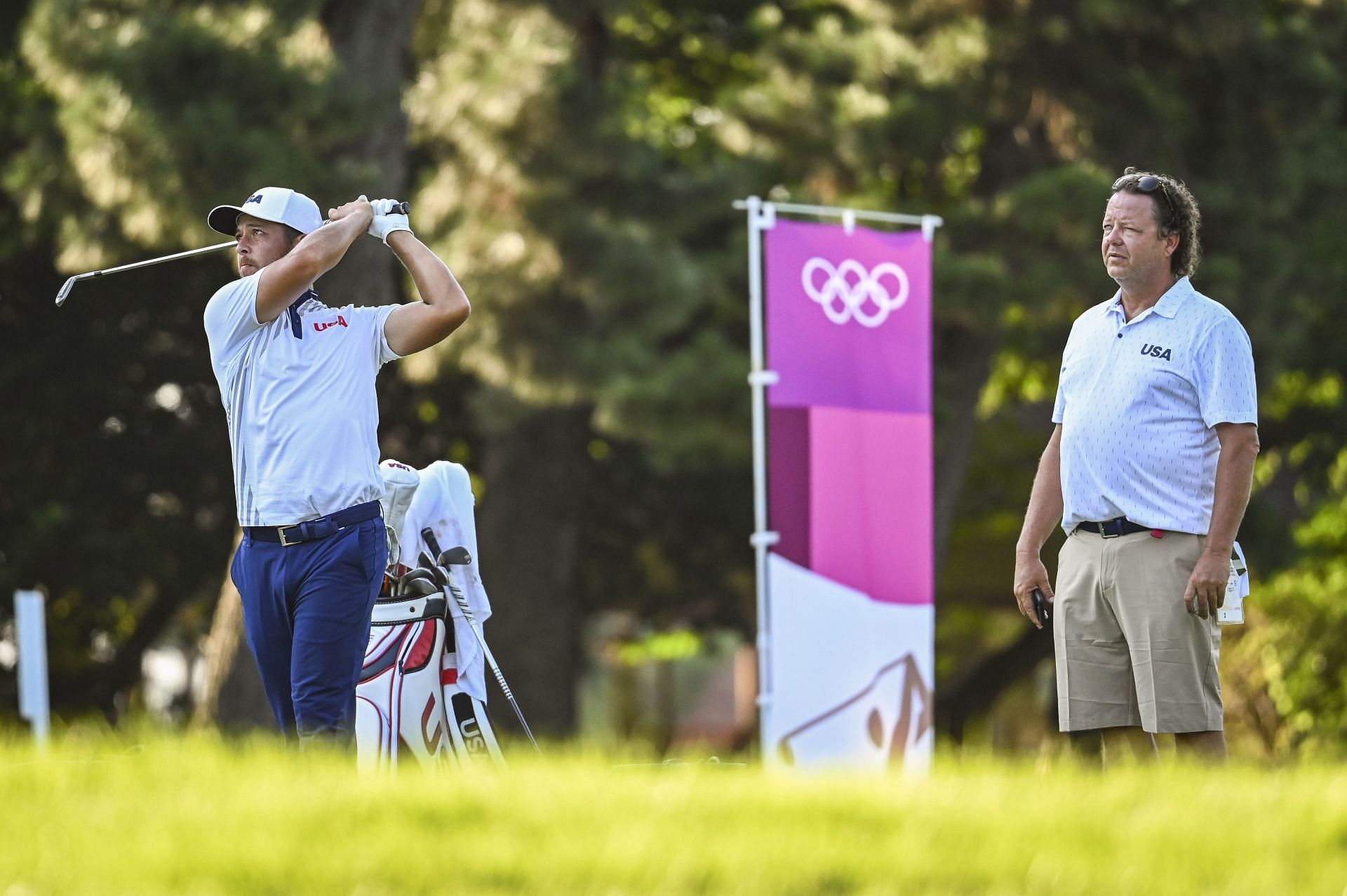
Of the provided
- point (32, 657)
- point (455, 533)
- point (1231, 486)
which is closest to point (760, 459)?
point (455, 533)

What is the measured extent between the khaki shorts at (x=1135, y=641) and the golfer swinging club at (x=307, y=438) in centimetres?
189

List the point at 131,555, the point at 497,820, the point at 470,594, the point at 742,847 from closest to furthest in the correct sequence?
1. the point at 742,847
2. the point at 497,820
3. the point at 470,594
4. the point at 131,555

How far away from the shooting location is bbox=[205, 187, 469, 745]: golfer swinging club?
5.23 m

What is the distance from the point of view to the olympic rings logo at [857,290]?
905 centimetres

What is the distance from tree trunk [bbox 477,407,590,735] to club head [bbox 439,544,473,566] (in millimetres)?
9946

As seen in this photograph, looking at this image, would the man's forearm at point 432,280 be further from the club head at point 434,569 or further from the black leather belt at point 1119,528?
the black leather belt at point 1119,528

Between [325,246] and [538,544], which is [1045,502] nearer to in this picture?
[325,246]

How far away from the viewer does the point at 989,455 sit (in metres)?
19.5

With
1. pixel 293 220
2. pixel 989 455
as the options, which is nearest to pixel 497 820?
pixel 293 220

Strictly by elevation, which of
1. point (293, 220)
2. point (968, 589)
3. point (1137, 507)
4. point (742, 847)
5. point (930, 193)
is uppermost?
point (930, 193)

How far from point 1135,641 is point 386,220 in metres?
2.46

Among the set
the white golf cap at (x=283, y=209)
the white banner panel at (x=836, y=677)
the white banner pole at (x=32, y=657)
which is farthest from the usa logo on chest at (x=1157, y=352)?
the white banner panel at (x=836, y=677)

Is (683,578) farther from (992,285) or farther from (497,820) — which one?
(497,820)

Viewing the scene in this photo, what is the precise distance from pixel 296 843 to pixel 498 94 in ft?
33.7
